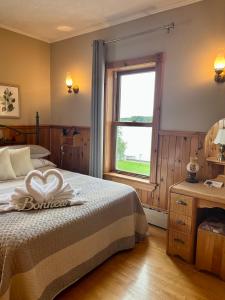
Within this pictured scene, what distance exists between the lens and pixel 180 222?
209cm

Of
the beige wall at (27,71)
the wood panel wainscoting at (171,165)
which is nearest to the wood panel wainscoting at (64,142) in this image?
the beige wall at (27,71)

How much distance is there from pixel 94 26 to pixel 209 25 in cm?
145

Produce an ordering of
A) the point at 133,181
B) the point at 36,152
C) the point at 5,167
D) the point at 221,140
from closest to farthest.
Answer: the point at 221,140 → the point at 5,167 → the point at 133,181 → the point at 36,152

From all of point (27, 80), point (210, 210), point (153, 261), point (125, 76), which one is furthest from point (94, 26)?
point (153, 261)

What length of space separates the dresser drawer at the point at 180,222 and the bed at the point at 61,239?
385 millimetres

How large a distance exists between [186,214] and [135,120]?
1345 mm

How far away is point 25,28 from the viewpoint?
305 cm

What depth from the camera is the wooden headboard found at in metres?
3.10

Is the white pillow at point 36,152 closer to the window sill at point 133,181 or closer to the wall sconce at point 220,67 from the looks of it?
the window sill at point 133,181

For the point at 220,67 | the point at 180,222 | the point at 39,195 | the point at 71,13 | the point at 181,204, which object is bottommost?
the point at 180,222

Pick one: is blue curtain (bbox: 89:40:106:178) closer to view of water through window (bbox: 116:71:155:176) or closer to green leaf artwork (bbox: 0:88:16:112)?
view of water through window (bbox: 116:71:155:176)

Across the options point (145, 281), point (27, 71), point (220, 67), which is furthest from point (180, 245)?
point (27, 71)

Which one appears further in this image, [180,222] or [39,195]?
[180,222]

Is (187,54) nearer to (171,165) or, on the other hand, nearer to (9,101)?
(171,165)
